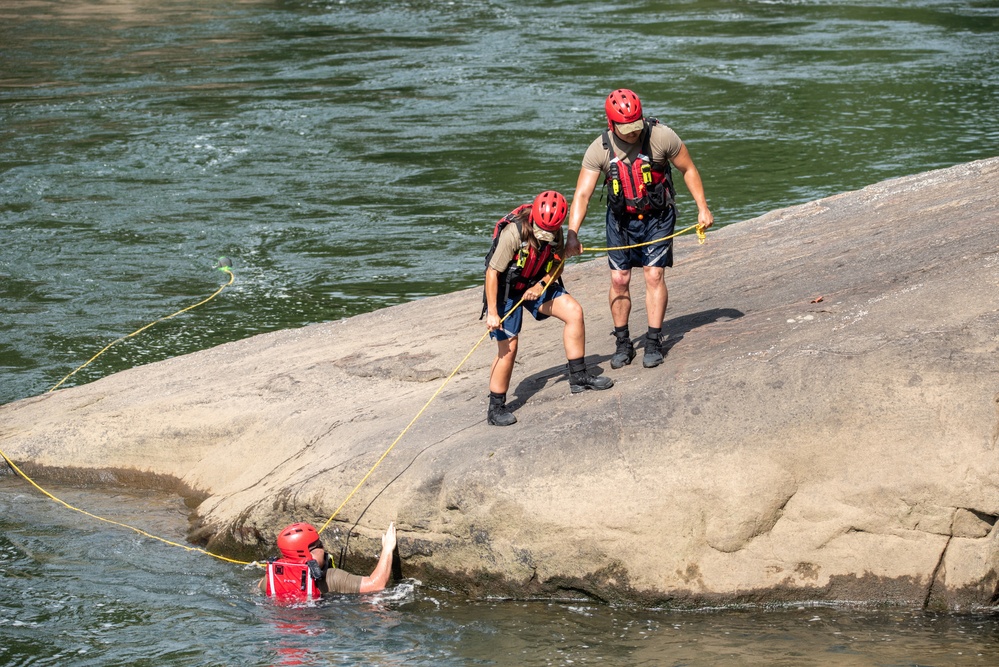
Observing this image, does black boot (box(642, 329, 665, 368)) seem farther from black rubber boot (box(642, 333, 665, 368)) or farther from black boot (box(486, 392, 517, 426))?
black boot (box(486, 392, 517, 426))

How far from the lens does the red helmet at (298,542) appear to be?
834 centimetres

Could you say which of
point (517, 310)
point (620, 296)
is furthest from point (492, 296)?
point (620, 296)

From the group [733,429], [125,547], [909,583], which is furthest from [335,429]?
[909,583]

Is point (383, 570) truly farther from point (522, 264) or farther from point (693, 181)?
point (693, 181)

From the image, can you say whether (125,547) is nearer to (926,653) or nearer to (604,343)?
(604,343)

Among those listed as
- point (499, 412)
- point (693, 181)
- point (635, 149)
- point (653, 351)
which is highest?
point (635, 149)

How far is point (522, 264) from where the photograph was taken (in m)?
8.23

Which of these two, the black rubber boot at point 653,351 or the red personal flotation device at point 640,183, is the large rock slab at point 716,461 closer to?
the black rubber boot at point 653,351

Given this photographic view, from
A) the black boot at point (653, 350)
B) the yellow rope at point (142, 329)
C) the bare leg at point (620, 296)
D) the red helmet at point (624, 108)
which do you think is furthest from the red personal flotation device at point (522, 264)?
the yellow rope at point (142, 329)

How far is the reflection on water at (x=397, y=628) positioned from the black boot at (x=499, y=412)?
1.20 meters

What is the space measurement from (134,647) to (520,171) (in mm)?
15210

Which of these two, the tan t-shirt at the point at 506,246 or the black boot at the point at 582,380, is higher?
the tan t-shirt at the point at 506,246

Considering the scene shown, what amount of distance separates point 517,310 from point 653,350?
1.10 m

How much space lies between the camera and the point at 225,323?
16.1 m
